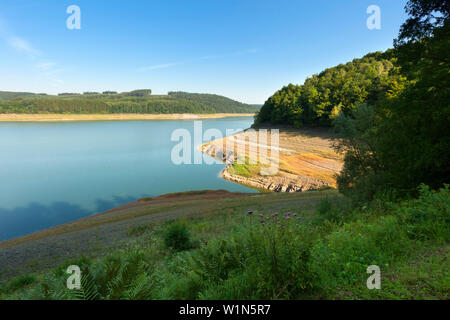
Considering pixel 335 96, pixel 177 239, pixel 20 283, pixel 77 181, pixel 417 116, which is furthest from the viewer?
pixel 335 96

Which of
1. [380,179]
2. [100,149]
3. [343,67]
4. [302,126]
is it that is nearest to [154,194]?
[380,179]

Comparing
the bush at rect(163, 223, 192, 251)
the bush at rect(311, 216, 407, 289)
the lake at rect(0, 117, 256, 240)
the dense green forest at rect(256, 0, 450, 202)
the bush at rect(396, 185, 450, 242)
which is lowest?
the lake at rect(0, 117, 256, 240)

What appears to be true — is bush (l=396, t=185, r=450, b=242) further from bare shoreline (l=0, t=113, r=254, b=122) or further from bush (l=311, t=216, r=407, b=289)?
bare shoreline (l=0, t=113, r=254, b=122)

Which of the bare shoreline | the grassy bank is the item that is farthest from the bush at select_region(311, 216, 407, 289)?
the bare shoreline

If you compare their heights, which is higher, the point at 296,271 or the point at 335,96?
the point at 335,96

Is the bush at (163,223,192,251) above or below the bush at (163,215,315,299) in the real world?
below

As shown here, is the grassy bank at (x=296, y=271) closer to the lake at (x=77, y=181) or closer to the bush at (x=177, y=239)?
the bush at (x=177, y=239)

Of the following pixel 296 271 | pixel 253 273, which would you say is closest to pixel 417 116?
pixel 296 271

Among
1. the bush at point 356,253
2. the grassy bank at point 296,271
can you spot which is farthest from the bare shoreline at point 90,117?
the bush at point 356,253

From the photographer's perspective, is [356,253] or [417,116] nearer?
[356,253]

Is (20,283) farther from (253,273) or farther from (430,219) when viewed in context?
(430,219)

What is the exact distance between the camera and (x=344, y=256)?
3309mm

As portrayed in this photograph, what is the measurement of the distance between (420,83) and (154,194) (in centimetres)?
2830
